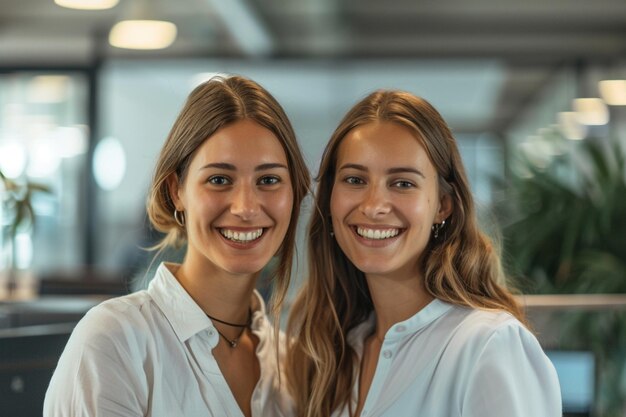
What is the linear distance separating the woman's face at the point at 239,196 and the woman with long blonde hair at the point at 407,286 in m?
0.18

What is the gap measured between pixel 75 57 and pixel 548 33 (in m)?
3.73

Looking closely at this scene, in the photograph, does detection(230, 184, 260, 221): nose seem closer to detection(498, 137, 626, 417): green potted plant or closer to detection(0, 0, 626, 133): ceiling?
detection(498, 137, 626, 417): green potted plant

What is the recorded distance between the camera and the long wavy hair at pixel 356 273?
2.14m

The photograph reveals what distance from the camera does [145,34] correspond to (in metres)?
7.36

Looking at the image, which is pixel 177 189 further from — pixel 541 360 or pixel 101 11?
pixel 101 11

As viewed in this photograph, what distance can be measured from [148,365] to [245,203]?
36cm

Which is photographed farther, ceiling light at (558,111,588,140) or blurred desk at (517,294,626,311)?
ceiling light at (558,111,588,140)

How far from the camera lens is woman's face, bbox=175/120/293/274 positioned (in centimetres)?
200

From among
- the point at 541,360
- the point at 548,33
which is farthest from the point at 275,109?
the point at 548,33

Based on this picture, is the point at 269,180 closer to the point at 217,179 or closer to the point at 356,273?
the point at 217,179

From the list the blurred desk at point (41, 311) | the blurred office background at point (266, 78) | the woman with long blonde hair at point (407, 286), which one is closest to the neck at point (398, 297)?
the woman with long blonde hair at point (407, 286)

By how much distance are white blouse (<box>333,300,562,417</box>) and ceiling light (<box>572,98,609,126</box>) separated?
587cm

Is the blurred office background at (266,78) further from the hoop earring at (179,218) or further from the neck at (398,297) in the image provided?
the hoop earring at (179,218)

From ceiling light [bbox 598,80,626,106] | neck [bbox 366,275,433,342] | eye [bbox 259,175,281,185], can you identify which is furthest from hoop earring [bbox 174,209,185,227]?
ceiling light [bbox 598,80,626,106]
